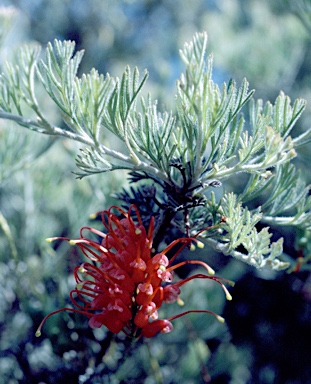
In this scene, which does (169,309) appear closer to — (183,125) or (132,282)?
(132,282)

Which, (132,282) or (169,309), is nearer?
(132,282)

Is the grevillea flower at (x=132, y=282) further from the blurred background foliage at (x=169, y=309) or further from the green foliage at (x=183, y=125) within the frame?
the blurred background foliage at (x=169, y=309)

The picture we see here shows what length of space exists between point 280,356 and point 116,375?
1.71 feet

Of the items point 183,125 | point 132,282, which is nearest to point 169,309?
point 132,282

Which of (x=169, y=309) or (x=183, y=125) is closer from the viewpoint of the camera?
(x=183, y=125)

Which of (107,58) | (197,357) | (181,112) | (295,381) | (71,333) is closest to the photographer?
(181,112)

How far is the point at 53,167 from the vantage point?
4.03ft

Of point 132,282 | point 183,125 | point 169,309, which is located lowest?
point 169,309

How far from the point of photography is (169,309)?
982mm

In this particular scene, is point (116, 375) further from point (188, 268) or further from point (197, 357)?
point (188, 268)

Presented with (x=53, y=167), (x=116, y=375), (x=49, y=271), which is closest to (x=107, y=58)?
(x=53, y=167)

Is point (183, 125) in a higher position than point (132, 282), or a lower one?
higher

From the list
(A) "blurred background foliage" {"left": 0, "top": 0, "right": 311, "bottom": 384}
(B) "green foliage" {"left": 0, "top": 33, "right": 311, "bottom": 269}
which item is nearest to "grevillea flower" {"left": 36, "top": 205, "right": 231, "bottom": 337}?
(B) "green foliage" {"left": 0, "top": 33, "right": 311, "bottom": 269}

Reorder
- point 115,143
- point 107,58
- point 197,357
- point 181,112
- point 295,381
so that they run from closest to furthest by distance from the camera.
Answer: point 181,112 < point 197,357 < point 295,381 < point 115,143 < point 107,58
